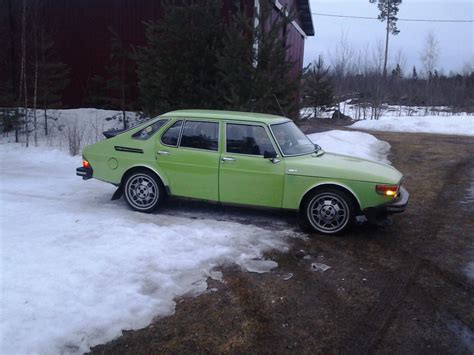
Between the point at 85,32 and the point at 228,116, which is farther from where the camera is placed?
the point at 85,32

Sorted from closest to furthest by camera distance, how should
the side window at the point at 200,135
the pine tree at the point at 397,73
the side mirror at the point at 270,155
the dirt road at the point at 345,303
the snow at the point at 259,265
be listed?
the dirt road at the point at 345,303 < the snow at the point at 259,265 < the side mirror at the point at 270,155 < the side window at the point at 200,135 < the pine tree at the point at 397,73

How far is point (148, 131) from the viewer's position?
6562 mm

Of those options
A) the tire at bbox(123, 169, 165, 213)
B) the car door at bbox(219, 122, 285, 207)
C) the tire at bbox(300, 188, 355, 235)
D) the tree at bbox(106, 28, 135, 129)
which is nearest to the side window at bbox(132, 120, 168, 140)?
the tire at bbox(123, 169, 165, 213)

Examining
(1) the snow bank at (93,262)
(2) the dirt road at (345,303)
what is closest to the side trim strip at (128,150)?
(1) the snow bank at (93,262)

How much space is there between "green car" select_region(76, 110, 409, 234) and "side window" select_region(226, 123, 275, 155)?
1 centimetres

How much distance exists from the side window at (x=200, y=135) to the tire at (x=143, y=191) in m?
0.67

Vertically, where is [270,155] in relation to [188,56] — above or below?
below

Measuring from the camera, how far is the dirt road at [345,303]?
3.36m

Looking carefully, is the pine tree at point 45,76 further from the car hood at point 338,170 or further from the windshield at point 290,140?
the car hood at point 338,170

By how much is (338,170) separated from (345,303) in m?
2.12

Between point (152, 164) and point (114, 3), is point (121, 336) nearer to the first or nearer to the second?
point (152, 164)

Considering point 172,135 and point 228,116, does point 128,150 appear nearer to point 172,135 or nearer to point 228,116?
point 172,135

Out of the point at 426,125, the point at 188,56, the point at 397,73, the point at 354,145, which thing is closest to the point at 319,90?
the point at 426,125

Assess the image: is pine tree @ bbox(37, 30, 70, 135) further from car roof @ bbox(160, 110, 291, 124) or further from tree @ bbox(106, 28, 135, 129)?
car roof @ bbox(160, 110, 291, 124)
